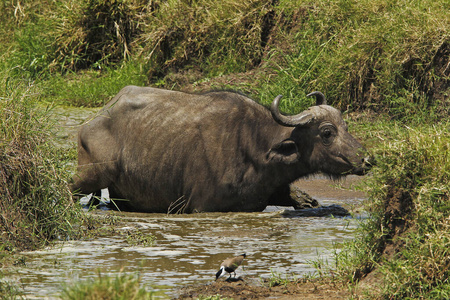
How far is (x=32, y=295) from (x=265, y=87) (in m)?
6.87

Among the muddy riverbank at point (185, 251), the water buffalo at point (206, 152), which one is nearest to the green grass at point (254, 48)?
the water buffalo at point (206, 152)

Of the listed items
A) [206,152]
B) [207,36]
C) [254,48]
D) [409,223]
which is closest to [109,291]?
[409,223]

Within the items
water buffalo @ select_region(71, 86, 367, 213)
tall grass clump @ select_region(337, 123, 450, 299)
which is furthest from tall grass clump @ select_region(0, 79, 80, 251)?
tall grass clump @ select_region(337, 123, 450, 299)

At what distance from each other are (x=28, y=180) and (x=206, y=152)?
236 centimetres

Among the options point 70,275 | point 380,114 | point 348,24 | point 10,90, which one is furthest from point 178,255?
point 348,24

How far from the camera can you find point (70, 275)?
17.5 ft

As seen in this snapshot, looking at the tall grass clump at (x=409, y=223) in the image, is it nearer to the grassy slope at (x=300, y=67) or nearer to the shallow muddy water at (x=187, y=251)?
the grassy slope at (x=300, y=67)

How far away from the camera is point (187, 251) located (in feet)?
20.5

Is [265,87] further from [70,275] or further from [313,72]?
[70,275]

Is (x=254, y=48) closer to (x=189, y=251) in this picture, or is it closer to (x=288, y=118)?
(x=288, y=118)

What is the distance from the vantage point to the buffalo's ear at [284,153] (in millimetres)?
8023

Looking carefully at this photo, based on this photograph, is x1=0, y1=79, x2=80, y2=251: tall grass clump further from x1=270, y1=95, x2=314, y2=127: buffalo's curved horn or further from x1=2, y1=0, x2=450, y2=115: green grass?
x1=2, y1=0, x2=450, y2=115: green grass

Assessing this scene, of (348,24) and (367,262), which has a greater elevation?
(348,24)

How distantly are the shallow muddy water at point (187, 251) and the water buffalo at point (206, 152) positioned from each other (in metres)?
0.30
